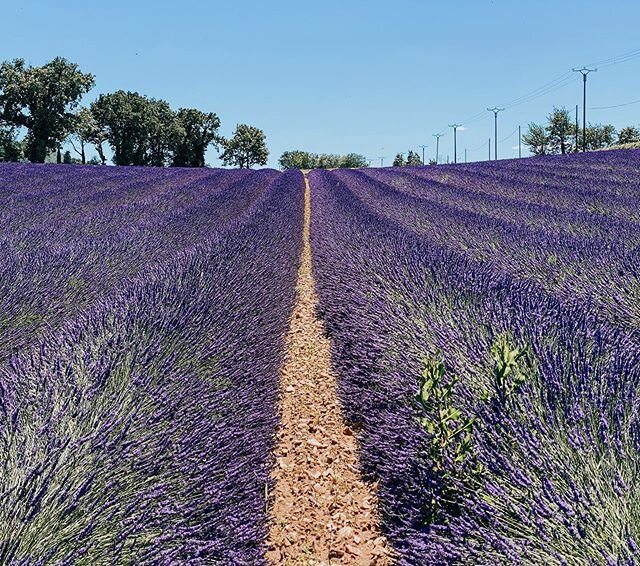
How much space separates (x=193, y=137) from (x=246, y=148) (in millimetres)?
13587

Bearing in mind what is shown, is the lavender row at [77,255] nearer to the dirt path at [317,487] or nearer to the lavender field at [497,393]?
the dirt path at [317,487]

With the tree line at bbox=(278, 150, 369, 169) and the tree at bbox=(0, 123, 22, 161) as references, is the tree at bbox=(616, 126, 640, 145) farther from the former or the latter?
the tree at bbox=(0, 123, 22, 161)

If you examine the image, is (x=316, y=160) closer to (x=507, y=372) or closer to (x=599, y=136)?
(x=599, y=136)

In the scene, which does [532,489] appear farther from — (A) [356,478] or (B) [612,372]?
(A) [356,478]

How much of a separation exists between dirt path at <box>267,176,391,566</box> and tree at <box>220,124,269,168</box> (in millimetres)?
68659

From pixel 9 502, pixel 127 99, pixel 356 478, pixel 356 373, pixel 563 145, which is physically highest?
pixel 127 99

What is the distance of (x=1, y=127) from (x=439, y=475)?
4459 centimetres

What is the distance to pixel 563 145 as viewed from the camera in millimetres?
57750

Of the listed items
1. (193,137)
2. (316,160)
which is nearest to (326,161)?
(316,160)

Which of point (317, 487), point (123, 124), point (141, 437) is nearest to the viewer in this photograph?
point (141, 437)

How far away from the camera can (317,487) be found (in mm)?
2365

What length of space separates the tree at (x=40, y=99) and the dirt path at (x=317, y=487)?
133 feet

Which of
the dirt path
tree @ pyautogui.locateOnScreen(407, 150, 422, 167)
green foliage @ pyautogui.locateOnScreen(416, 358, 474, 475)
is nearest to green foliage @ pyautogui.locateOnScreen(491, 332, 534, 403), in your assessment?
green foliage @ pyautogui.locateOnScreen(416, 358, 474, 475)

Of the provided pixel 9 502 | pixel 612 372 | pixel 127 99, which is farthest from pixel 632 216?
pixel 127 99
